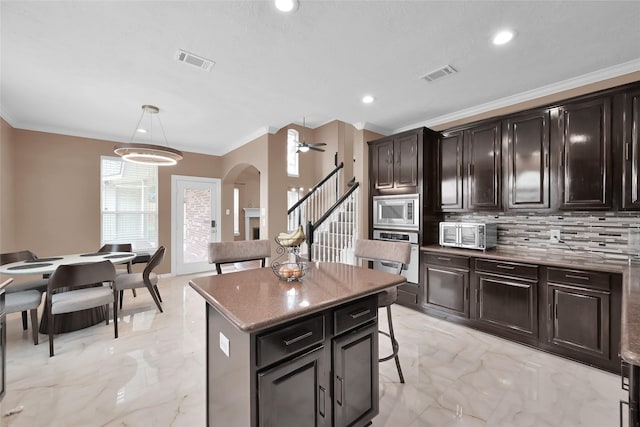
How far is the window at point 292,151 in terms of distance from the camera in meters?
7.38

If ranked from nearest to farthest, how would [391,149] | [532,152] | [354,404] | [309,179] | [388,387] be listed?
[354,404] < [388,387] < [532,152] < [391,149] < [309,179]

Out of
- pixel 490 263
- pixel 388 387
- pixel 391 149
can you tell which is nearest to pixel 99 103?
pixel 391 149

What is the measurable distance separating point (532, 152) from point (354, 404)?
3090mm

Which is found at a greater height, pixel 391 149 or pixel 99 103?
pixel 99 103

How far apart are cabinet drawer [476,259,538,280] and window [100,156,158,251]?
574 centimetres

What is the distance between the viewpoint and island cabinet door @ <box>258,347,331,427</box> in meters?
1.18

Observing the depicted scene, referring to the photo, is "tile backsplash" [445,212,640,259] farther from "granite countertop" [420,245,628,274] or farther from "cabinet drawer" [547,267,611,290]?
"cabinet drawer" [547,267,611,290]

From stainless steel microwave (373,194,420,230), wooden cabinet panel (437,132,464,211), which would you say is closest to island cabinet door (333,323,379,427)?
stainless steel microwave (373,194,420,230)

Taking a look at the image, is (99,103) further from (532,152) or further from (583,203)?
(583,203)

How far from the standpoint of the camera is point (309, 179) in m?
7.74

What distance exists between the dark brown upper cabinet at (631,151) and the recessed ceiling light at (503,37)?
51.8 inches

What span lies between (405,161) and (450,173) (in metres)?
0.61

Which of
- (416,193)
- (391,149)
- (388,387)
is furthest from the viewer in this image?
(391,149)

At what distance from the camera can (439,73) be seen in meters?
2.74
